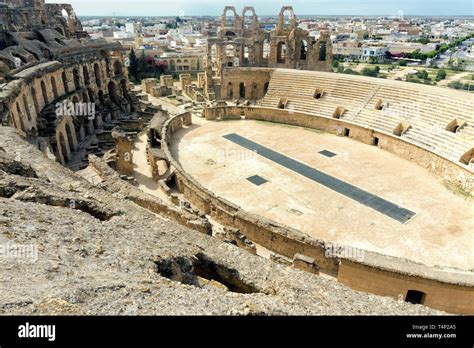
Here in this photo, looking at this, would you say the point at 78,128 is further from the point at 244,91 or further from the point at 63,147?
the point at 244,91

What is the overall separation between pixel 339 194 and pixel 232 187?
5.38 meters

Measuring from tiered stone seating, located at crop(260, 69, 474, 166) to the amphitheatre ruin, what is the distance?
0.12 m

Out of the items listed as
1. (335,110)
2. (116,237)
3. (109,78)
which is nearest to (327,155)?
(335,110)

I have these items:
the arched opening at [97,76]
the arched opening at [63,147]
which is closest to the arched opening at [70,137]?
the arched opening at [63,147]

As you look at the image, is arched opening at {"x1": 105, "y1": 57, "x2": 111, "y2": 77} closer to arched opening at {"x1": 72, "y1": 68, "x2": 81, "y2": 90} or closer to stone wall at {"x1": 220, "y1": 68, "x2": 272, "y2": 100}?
arched opening at {"x1": 72, "y1": 68, "x2": 81, "y2": 90}

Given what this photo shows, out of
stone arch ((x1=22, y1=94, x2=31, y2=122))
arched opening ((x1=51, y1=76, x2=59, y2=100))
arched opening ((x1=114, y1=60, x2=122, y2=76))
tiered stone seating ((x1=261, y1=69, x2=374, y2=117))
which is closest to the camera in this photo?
stone arch ((x1=22, y1=94, x2=31, y2=122))

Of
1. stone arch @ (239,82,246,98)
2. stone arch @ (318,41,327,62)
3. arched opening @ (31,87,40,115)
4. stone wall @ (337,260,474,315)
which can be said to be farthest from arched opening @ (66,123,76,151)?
stone arch @ (318,41,327,62)

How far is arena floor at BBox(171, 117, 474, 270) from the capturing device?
1337cm

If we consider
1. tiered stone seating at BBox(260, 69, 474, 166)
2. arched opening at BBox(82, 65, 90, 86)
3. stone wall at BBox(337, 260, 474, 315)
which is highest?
arched opening at BBox(82, 65, 90, 86)

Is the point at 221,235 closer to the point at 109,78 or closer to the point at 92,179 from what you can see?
the point at 92,179

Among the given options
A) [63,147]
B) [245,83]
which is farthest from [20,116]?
[245,83]

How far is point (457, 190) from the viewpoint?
17172mm

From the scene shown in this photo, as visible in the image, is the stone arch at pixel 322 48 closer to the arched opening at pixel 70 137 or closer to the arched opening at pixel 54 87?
the arched opening at pixel 54 87

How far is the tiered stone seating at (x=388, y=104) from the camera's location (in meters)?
19.4
